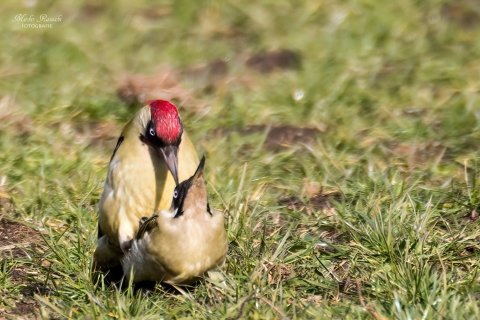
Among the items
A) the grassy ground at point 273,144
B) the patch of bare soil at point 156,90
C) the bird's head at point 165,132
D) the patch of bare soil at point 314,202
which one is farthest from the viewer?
the patch of bare soil at point 156,90

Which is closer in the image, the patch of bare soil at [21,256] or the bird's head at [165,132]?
the patch of bare soil at [21,256]

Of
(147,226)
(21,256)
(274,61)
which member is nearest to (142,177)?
(147,226)

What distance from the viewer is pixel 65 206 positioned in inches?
197

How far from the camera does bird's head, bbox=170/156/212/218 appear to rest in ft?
12.0

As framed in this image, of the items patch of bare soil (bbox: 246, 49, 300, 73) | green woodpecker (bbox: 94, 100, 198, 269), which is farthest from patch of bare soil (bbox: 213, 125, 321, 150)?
green woodpecker (bbox: 94, 100, 198, 269)

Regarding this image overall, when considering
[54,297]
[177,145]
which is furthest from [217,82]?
[54,297]

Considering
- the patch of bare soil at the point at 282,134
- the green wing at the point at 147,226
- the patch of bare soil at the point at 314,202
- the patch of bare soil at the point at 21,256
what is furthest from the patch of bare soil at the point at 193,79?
the green wing at the point at 147,226

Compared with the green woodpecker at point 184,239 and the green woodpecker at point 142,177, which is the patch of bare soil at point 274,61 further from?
the green woodpecker at point 184,239

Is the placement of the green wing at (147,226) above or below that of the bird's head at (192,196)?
below

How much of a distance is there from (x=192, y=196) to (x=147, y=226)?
31 cm

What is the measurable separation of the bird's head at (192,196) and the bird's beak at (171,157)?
25cm

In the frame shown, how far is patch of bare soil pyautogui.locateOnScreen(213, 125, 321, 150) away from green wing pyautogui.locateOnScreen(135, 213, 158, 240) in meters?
2.09

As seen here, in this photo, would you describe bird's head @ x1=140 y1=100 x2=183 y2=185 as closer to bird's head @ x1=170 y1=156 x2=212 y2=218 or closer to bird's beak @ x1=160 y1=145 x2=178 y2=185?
bird's beak @ x1=160 y1=145 x2=178 y2=185

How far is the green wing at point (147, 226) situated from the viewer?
3812mm
